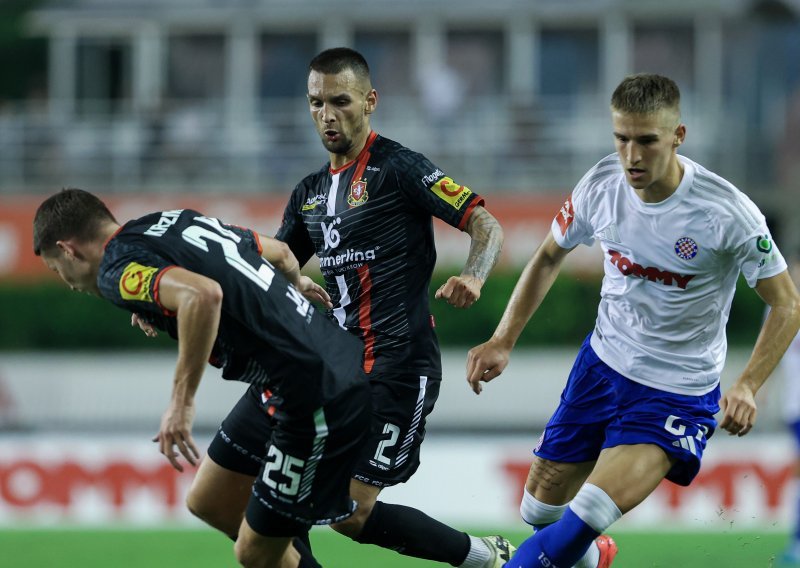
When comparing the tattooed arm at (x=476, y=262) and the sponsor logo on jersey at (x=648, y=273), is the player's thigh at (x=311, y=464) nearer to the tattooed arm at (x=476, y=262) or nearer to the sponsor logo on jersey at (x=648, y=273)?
the tattooed arm at (x=476, y=262)

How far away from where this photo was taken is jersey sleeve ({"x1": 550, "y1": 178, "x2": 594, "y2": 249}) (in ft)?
21.6

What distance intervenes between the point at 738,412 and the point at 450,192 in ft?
5.63

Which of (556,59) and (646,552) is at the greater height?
(556,59)

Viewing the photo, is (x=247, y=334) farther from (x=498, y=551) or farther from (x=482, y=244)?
(x=498, y=551)

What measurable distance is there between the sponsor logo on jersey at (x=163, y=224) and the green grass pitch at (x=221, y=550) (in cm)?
542

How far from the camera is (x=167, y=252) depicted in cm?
544

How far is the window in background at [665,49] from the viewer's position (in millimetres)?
23688

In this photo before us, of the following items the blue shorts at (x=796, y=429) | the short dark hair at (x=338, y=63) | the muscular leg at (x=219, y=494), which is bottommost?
the blue shorts at (x=796, y=429)

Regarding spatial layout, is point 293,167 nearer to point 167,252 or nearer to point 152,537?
point 152,537

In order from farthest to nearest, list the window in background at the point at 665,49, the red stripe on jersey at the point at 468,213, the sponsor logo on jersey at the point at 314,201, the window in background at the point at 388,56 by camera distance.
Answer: the window in background at the point at 388,56, the window in background at the point at 665,49, the sponsor logo on jersey at the point at 314,201, the red stripe on jersey at the point at 468,213

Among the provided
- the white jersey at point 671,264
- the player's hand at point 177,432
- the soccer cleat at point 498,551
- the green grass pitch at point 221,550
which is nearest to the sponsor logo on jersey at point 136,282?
the player's hand at point 177,432

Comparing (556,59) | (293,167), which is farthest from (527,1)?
(293,167)

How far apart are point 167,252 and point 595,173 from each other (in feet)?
7.37

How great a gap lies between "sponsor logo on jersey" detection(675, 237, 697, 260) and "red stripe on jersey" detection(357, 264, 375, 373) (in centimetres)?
151
